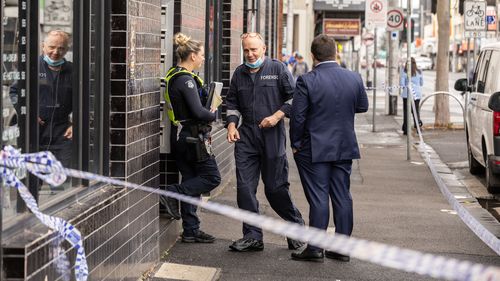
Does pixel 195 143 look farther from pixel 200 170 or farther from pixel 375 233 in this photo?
pixel 375 233

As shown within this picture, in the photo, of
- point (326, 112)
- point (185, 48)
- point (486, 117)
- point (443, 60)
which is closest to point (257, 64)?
point (185, 48)

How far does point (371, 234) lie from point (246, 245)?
1.69m

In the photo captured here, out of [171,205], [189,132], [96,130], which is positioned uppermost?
[96,130]

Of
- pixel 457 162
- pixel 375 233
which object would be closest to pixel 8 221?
pixel 375 233

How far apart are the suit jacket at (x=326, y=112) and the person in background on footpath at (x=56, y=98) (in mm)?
2556

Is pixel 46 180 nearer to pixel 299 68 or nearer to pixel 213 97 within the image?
pixel 213 97

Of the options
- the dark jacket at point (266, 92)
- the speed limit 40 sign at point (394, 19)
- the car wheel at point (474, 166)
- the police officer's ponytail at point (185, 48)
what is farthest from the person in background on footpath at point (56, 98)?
the speed limit 40 sign at point (394, 19)

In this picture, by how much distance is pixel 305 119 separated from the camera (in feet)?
26.2

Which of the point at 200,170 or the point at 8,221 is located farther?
the point at 200,170

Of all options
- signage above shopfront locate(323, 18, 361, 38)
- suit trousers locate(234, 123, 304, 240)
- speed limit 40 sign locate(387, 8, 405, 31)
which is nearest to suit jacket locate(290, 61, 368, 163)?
suit trousers locate(234, 123, 304, 240)

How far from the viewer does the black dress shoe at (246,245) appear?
8.35m

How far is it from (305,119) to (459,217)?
3429 millimetres

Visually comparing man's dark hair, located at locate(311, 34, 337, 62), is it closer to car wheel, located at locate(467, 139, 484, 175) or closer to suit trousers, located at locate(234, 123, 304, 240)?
suit trousers, located at locate(234, 123, 304, 240)

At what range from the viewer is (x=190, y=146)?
8.38 meters
